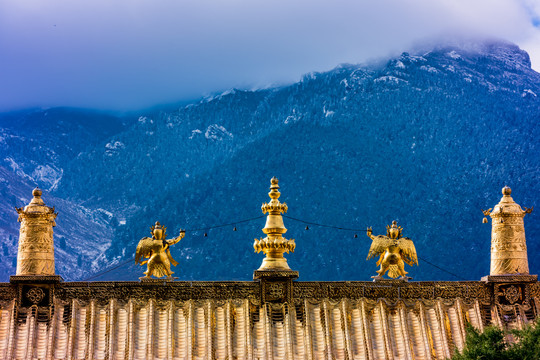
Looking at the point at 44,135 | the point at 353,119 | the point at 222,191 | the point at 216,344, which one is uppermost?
the point at 44,135

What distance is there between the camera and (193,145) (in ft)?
313

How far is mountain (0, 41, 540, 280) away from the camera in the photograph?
245 feet

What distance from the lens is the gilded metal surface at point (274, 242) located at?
86.8ft

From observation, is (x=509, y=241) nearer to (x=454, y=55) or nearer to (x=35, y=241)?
(x=35, y=241)

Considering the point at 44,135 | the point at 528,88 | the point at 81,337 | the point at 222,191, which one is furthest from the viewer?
the point at 44,135

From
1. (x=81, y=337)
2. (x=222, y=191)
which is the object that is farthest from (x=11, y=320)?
(x=222, y=191)

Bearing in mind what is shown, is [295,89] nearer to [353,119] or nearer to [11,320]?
[353,119]

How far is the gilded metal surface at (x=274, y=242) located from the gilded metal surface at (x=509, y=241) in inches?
213

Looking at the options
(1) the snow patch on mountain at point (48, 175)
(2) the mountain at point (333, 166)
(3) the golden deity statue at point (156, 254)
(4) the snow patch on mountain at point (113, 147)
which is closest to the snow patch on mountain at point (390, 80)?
(2) the mountain at point (333, 166)

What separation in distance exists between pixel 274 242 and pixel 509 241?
6.27 metres

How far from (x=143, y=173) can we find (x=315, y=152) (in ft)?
64.6

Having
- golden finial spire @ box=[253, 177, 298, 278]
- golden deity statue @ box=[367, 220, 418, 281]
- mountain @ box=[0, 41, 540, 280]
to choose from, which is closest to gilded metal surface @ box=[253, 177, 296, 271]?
golden finial spire @ box=[253, 177, 298, 278]

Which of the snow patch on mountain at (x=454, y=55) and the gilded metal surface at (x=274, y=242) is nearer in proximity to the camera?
the gilded metal surface at (x=274, y=242)

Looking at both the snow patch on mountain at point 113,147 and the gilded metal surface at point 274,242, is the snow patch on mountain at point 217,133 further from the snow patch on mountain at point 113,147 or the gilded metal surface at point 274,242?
the gilded metal surface at point 274,242
